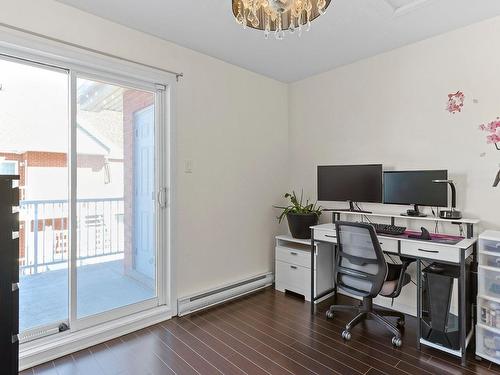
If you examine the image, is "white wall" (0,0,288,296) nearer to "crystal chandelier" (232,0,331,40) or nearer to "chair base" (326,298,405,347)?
"chair base" (326,298,405,347)

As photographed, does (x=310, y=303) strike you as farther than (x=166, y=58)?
Yes

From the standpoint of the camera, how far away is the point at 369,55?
10.2 ft

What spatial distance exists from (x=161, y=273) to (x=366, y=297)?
73.7 inches

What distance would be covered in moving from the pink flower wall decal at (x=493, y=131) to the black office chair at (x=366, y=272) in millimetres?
1192

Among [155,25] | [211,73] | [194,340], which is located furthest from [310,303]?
[155,25]

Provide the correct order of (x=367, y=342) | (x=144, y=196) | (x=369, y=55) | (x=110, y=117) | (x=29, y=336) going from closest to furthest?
(x=29, y=336) < (x=367, y=342) < (x=110, y=117) < (x=144, y=196) < (x=369, y=55)

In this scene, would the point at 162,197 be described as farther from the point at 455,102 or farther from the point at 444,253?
the point at 455,102

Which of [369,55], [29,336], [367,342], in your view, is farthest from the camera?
[369,55]

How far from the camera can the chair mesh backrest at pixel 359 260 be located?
233 cm

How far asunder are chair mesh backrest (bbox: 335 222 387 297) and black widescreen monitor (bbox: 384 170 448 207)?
65 cm

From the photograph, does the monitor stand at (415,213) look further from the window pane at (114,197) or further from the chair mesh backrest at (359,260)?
the window pane at (114,197)

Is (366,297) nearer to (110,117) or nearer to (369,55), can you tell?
(369,55)

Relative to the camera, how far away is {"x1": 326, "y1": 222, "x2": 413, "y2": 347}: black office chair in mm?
2332

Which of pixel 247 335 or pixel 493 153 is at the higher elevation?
pixel 493 153
